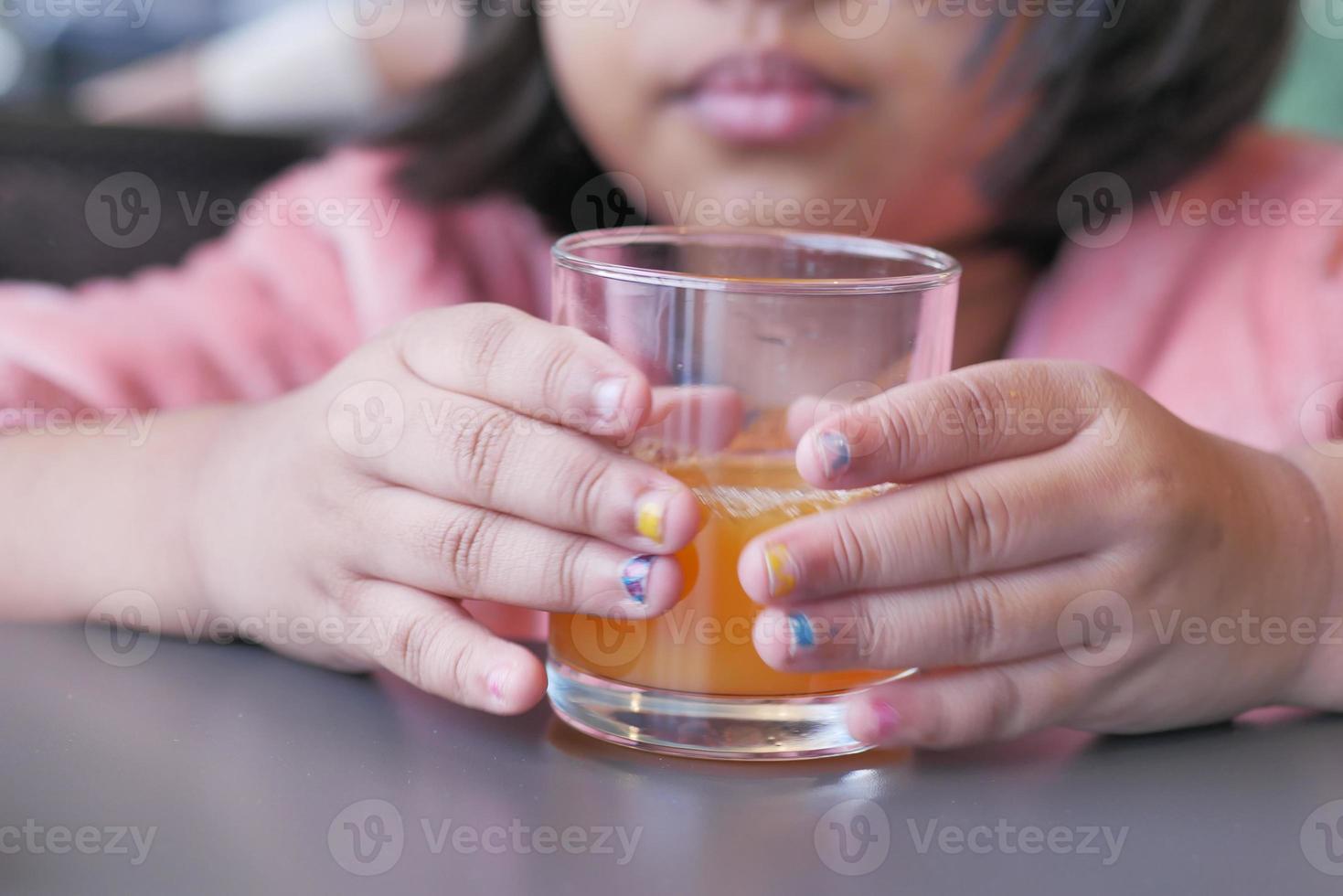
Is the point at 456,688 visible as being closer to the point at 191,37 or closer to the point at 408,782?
the point at 408,782

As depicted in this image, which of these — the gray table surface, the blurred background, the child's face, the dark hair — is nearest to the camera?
the gray table surface

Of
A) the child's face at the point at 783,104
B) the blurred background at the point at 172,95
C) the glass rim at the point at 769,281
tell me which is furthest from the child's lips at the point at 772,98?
the blurred background at the point at 172,95

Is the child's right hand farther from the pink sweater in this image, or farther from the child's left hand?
the pink sweater

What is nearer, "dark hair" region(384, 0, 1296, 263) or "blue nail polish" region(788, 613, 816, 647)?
"blue nail polish" region(788, 613, 816, 647)

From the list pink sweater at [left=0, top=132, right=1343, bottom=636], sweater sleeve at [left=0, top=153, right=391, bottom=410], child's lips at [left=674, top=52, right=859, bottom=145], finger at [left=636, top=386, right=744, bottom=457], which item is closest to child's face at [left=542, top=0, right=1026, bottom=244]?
child's lips at [left=674, top=52, right=859, bottom=145]

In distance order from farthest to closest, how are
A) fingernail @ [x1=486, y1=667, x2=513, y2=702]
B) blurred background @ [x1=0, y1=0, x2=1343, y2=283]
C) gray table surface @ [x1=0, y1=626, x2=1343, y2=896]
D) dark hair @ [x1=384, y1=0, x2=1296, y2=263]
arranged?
blurred background @ [x1=0, y1=0, x2=1343, y2=283] < dark hair @ [x1=384, y1=0, x2=1296, y2=263] < fingernail @ [x1=486, y1=667, x2=513, y2=702] < gray table surface @ [x1=0, y1=626, x2=1343, y2=896]

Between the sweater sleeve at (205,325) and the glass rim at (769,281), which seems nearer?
the glass rim at (769,281)

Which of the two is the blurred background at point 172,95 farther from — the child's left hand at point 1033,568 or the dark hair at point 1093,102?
the child's left hand at point 1033,568

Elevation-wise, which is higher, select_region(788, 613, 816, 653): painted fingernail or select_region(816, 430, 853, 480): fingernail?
select_region(816, 430, 853, 480): fingernail

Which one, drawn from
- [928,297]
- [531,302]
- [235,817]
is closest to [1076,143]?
[531,302]
